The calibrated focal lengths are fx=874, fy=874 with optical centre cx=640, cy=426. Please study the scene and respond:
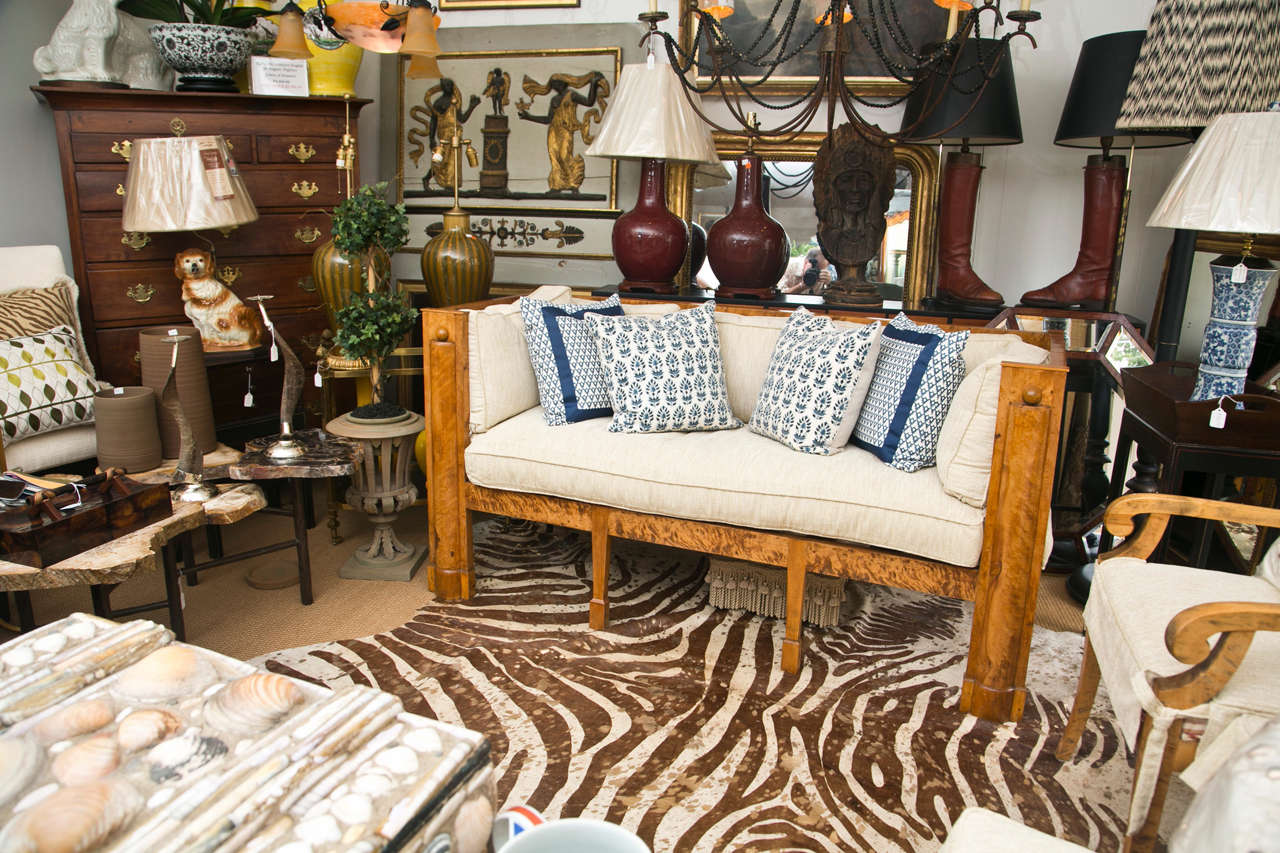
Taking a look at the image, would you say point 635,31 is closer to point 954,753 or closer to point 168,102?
point 168,102

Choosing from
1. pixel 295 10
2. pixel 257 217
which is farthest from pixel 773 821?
pixel 295 10

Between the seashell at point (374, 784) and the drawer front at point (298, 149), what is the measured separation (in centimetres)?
287

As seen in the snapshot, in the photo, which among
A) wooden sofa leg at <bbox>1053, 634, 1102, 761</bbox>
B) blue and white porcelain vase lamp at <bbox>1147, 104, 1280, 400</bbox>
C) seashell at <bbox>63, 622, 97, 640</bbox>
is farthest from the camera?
blue and white porcelain vase lamp at <bbox>1147, 104, 1280, 400</bbox>

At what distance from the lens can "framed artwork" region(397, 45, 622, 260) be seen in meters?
3.75

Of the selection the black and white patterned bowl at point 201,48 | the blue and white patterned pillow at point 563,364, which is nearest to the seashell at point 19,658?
the blue and white patterned pillow at point 563,364

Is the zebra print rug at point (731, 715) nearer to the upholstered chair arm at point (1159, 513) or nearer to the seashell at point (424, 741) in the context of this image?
the upholstered chair arm at point (1159, 513)

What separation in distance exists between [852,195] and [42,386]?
2732mm

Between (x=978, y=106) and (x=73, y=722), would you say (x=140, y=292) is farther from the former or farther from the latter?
(x=978, y=106)

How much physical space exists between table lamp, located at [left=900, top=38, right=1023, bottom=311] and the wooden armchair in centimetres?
142

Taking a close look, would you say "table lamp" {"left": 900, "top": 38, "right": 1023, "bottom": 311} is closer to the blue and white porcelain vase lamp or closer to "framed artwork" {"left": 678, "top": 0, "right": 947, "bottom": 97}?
"framed artwork" {"left": 678, "top": 0, "right": 947, "bottom": 97}

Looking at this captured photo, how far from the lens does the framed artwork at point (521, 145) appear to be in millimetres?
3754

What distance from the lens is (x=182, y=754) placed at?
1102 mm

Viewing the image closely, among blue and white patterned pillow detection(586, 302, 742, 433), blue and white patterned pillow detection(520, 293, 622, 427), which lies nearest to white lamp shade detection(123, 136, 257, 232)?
blue and white patterned pillow detection(520, 293, 622, 427)

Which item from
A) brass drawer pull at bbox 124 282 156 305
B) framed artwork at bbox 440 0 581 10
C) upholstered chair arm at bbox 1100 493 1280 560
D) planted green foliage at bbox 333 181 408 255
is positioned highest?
framed artwork at bbox 440 0 581 10
